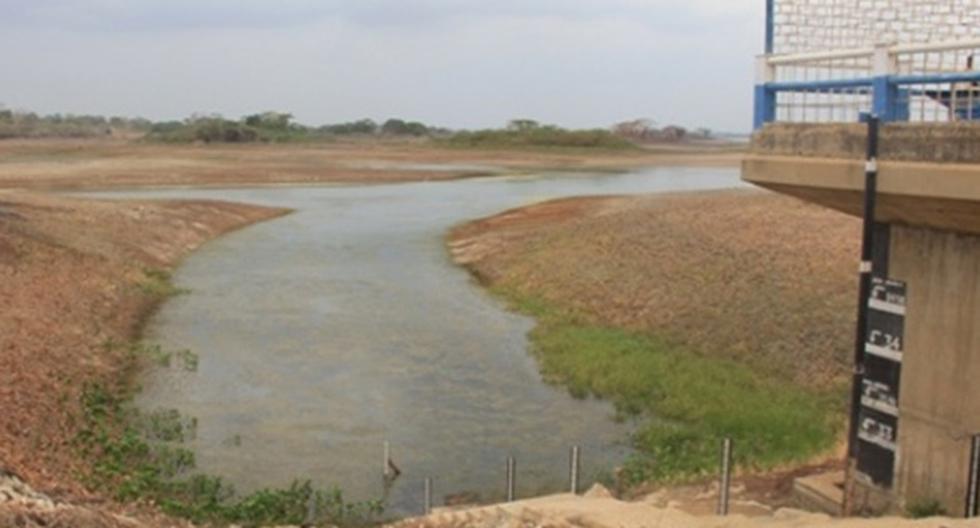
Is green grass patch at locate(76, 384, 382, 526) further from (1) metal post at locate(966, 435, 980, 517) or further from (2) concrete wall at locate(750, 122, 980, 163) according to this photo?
(1) metal post at locate(966, 435, 980, 517)

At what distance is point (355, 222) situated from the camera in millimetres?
49156

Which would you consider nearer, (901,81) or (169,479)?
(901,81)

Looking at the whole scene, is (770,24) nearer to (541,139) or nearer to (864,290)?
(864,290)

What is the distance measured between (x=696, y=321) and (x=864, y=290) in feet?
43.2

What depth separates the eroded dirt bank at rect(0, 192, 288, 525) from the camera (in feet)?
48.7

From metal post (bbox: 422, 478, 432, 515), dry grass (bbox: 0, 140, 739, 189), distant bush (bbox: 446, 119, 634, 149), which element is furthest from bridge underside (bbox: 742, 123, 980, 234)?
distant bush (bbox: 446, 119, 634, 149)

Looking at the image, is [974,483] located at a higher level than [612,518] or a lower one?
higher

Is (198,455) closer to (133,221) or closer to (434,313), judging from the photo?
(434,313)

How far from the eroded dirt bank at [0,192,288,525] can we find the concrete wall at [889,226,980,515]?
8.27 m

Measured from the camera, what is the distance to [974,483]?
28.6ft

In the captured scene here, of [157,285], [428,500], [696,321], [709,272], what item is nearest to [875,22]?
[428,500]

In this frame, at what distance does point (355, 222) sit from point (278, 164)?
147 feet

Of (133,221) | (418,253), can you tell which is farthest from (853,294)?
(133,221)

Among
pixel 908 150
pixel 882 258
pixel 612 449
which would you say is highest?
pixel 908 150
